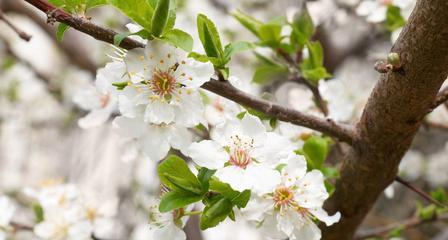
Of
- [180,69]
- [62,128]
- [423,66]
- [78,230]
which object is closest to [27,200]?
[62,128]

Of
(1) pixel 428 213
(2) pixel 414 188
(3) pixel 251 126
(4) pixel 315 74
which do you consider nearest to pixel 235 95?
(3) pixel 251 126

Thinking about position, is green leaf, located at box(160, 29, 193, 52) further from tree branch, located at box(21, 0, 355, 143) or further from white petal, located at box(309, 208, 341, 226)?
white petal, located at box(309, 208, 341, 226)

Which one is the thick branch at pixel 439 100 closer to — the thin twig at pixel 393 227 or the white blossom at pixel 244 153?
the white blossom at pixel 244 153

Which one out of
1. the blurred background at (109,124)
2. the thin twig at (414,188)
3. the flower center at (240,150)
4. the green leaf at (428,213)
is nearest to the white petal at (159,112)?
the flower center at (240,150)

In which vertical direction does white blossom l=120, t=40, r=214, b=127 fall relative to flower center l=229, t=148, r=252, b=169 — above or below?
above

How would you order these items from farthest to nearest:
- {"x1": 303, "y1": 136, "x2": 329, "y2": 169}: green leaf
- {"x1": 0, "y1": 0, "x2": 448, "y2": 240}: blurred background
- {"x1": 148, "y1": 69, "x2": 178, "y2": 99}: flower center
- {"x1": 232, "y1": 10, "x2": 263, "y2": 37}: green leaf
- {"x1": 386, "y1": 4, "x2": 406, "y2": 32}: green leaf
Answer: {"x1": 0, "y1": 0, "x2": 448, "y2": 240}: blurred background < {"x1": 386, "y1": 4, "x2": 406, "y2": 32}: green leaf < {"x1": 232, "y1": 10, "x2": 263, "y2": 37}: green leaf < {"x1": 303, "y1": 136, "x2": 329, "y2": 169}: green leaf < {"x1": 148, "y1": 69, "x2": 178, "y2": 99}: flower center

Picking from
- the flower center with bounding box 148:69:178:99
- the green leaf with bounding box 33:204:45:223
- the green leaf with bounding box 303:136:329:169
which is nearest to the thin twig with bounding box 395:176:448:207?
the green leaf with bounding box 303:136:329:169

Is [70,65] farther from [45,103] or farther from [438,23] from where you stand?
[438,23]
